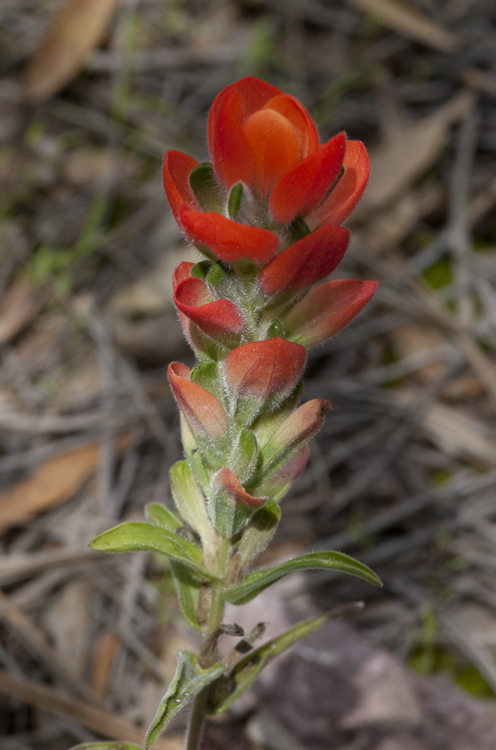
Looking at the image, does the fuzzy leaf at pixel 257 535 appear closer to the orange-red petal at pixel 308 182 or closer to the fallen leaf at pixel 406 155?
the orange-red petal at pixel 308 182

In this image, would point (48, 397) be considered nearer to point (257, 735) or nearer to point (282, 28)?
point (257, 735)

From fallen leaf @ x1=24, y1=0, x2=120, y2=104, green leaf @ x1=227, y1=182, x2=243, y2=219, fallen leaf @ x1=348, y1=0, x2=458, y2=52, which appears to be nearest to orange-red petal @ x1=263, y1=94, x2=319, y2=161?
green leaf @ x1=227, y1=182, x2=243, y2=219

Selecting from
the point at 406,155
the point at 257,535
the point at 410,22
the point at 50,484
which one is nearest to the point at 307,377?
the point at 50,484

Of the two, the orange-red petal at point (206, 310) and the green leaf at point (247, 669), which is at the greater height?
the orange-red petal at point (206, 310)

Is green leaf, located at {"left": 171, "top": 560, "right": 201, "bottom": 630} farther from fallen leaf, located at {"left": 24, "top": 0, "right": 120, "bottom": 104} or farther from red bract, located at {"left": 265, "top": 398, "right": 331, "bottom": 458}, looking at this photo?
fallen leaf, located at {"left": 24, "top": 0, "right": 120, "bottom": 104}

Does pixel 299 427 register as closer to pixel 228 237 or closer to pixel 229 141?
pixel 228 237

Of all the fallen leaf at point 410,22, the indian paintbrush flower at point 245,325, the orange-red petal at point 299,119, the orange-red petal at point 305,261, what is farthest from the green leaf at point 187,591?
the fallen leaf at point 410,22
